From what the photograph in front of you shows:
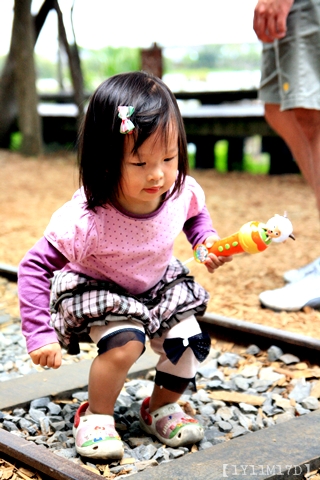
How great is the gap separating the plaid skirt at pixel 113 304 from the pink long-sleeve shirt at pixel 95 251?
38 millimetres

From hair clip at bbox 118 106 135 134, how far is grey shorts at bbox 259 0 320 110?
1.59 meters

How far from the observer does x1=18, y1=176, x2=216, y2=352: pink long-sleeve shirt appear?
2002 millimetres

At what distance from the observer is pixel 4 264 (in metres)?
4.23

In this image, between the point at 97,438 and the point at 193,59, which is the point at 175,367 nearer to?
the point at 97,438

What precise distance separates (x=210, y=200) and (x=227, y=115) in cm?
240

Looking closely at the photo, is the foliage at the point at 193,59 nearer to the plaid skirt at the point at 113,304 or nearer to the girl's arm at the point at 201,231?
the girl's arm at the point at 201,231

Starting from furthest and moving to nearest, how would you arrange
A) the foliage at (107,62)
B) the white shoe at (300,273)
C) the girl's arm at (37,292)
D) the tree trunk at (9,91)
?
the foliage at (107,62) < the tree trunk at (9,91) < the white shoe at (300,273) < the girl's arm at (37,292)

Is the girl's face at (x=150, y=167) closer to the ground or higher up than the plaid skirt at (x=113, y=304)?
higher up

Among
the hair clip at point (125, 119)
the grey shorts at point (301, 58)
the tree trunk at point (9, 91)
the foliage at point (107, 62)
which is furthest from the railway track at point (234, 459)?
the foliage at point (107, 62)

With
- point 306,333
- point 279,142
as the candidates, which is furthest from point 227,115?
point 306,333

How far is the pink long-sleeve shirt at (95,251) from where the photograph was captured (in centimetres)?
200

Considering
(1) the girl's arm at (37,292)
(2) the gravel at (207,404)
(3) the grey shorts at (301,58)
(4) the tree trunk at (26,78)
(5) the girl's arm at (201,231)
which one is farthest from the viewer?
(4) the tree trunk at (26,78)

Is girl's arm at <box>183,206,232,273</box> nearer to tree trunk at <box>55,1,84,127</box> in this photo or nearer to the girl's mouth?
the girl's mouth

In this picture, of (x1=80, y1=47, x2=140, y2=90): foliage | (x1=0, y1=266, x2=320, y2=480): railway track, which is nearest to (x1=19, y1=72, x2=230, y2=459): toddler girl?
(x1=0, y1=266, x2=320, y2=480): railway track
